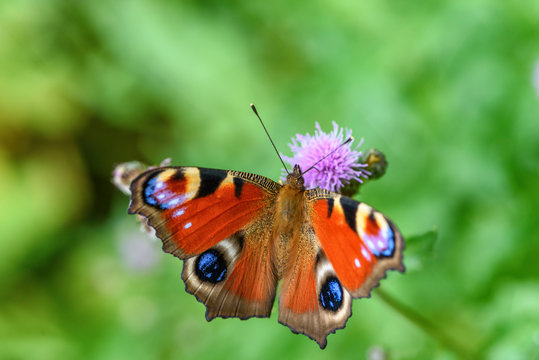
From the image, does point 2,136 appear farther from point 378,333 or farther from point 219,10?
point 378,333

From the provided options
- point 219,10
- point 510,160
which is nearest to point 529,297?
point 510,160

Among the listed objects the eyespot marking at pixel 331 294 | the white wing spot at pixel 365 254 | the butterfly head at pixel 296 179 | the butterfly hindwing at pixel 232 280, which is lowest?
the eyespot marking at pixel 331 294

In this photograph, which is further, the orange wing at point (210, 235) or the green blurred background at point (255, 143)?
the green blurred background at point (255, 143)

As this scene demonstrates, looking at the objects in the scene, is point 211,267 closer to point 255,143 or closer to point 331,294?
point 331,294

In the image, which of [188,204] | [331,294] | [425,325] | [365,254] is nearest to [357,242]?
[365,254]

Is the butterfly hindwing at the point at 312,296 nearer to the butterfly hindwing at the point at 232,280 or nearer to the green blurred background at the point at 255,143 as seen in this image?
the butterfly hindwing at the point at 232,280

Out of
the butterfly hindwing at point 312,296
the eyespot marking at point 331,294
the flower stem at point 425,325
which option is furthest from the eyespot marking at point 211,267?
the flower stem at point 425,325

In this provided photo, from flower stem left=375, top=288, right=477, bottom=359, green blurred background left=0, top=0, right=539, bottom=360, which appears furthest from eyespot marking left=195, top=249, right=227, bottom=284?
green blurred background left=0, top=0, right=539, bottom=360

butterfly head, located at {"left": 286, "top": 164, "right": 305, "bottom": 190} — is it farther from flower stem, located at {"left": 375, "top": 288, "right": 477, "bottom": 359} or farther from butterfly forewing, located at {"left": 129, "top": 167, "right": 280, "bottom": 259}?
flower stem, located at {"left": 375, "top": 288, "right": 477, "bottom": 359}
